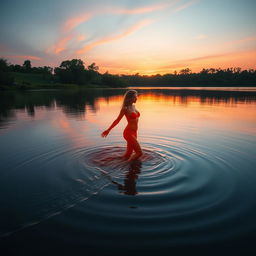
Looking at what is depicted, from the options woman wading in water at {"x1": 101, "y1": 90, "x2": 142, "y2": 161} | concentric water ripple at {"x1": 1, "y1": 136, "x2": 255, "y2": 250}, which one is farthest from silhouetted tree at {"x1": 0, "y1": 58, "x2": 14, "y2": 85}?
woman wading in water at {"x1": 101, "y1": 90, "x2": 142, "y2": 161}

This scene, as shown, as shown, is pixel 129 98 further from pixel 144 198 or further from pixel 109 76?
pixel 109 76

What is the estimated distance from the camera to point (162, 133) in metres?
11.7

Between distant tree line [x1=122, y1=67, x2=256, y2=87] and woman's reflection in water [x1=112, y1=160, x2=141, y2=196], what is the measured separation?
6214 inches

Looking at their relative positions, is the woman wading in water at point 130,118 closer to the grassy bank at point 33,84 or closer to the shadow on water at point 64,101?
the shadow on water at point 64,101

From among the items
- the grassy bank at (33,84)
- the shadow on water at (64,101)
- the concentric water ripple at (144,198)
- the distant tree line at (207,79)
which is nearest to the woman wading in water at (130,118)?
the concentric water ripple at (144,198)

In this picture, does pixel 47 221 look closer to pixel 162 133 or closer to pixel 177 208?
pixel 177 208

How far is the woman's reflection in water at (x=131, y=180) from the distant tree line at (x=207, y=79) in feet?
518

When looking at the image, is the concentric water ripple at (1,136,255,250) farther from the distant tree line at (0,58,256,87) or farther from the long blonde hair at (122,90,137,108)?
the distant tree line at (0,58,256,87)

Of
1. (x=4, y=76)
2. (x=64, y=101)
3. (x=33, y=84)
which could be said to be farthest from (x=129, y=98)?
(x=33, y=84)

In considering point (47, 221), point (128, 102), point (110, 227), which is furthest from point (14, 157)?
point (110, 227)

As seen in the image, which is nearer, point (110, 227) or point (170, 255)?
point (170, 255)

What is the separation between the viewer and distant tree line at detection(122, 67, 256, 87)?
136000mm

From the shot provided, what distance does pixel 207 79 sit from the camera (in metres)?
151

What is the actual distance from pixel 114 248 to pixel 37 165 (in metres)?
4.85
